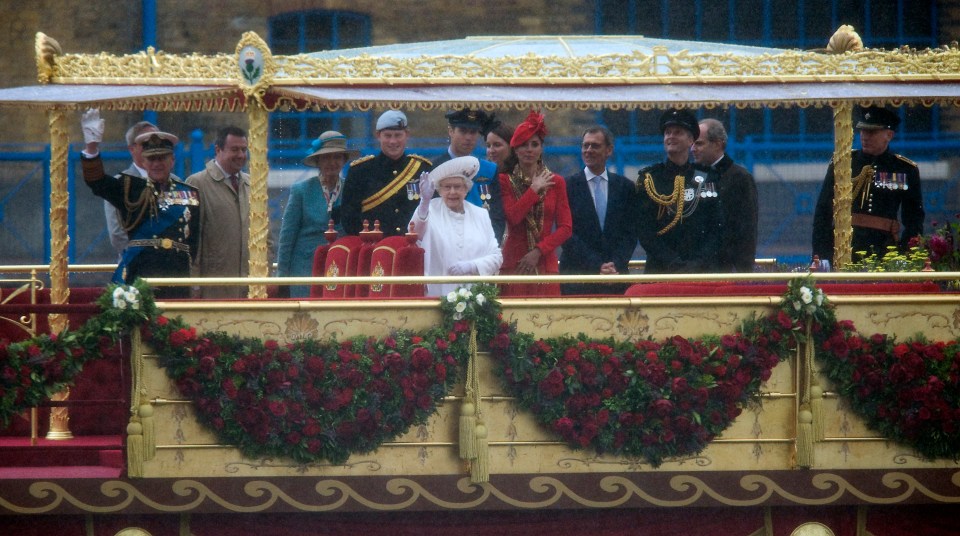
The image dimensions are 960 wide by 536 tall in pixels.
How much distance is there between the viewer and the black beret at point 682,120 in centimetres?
996

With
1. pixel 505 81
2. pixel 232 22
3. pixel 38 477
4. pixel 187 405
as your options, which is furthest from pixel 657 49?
pixel 232 22

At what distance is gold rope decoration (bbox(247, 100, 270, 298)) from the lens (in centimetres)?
922

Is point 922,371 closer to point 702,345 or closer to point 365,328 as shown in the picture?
point 702,345

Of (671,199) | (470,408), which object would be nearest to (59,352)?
(470,408)

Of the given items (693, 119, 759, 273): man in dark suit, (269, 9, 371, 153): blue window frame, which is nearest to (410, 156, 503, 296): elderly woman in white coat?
(693, 119, 759, 273): man in dark suit

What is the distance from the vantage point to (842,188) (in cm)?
1024

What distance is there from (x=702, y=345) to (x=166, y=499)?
3.19m

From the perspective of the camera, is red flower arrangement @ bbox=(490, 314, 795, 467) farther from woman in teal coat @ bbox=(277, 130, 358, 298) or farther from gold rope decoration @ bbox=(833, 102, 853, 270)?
woman in teal coat @ bbox=(277, 130, 358, 298)

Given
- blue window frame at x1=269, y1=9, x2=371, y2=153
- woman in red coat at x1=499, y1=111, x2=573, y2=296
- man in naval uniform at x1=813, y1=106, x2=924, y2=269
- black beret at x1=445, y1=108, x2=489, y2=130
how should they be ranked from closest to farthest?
1. woman in red coat at x1=499, y1=111, x2=573, y2=296
2. black beret at x1=445, y1=108, x2=489, y2=130
3. man in naval uniform at x1=813, y1=106, x2=924, y2=269
4. blue window frame at x1=269, y1=9, x2=371, y2=153

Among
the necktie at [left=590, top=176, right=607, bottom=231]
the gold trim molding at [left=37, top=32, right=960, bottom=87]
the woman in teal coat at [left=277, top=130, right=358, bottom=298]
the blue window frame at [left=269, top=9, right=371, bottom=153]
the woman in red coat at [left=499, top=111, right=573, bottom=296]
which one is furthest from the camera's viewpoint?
the blue window frame at [left=269, top=9, right=371, bottom=153]

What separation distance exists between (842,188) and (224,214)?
4306mm

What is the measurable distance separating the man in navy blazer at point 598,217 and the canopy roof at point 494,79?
2.77 ft

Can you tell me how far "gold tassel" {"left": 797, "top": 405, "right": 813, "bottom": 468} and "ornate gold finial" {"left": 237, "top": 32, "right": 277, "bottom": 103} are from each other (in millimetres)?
3782

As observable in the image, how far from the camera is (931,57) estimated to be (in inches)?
377
